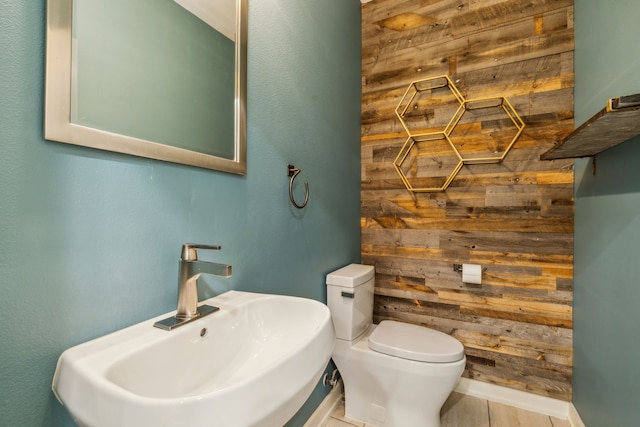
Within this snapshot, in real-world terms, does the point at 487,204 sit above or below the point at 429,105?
below

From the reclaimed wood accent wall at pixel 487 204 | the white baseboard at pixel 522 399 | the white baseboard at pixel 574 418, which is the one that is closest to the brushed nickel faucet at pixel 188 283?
the reclaimed wood accent wall at pixel 487 204

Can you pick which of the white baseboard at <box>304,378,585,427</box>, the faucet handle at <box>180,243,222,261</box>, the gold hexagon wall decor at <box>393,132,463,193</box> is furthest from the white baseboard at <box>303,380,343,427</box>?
the gold hexagon wall decor at <box>393,132,463,193</box>

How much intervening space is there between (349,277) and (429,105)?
4.18 feet

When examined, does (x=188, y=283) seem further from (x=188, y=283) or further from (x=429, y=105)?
(x=429, y=105)

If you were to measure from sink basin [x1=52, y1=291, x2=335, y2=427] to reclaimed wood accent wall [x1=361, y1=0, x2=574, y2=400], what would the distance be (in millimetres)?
1351

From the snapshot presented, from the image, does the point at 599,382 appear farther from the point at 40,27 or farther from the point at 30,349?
the point at 40,27

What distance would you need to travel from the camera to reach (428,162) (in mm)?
2029

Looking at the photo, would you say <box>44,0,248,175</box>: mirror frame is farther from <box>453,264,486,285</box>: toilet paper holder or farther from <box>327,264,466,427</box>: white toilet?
<box>453,264,486,285</box>: toilet paper holder

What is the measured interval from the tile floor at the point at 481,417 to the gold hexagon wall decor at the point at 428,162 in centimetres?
131

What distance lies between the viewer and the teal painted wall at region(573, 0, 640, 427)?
1070 mm

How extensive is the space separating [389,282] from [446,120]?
116cm

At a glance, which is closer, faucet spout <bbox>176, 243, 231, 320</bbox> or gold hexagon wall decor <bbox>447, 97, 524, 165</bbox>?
faucet spout <bbox>176, 243, 231, 320</bbox>

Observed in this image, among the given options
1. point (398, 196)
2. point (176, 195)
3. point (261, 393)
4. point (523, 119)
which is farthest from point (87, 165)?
point (523, 119)

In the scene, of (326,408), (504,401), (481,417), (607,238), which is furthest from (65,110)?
(504,401)
